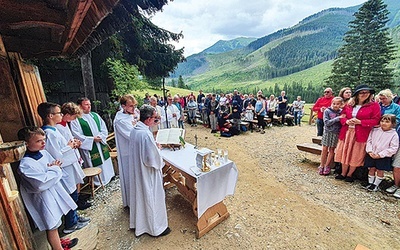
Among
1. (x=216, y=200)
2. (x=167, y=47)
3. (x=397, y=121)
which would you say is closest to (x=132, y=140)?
(x=216, y=200)

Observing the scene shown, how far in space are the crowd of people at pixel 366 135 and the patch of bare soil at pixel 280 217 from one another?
1.53 feet

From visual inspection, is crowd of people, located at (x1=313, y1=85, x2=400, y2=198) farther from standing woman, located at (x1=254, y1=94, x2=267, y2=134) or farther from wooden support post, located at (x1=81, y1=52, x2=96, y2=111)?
wooden support post, located at (x1=81, y1=52, x2=96, y2=111)

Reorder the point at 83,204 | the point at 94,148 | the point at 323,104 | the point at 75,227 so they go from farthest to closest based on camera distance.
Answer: the point at 323,104 < the point at 94,148 < the point at 83,204 < the point at 75,227

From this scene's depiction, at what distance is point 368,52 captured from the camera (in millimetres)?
22844

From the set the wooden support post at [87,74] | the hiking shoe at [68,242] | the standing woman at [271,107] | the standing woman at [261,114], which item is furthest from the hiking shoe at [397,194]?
the wooden support post at [87,74]

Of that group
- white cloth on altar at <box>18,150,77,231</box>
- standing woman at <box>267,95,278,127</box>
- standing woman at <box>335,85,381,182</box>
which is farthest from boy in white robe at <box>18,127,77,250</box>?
standing woman at <box>267,95,278,127</box>

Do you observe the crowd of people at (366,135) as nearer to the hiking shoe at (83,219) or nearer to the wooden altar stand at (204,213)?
the wooden altar stand at (204,213)

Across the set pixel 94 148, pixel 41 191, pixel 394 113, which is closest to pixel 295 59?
pixel 394 113

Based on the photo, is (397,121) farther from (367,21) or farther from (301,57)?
(301,57)

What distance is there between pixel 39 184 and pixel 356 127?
561 cm

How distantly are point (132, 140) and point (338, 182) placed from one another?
470 centimetres

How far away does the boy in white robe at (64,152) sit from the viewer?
2.76 metres

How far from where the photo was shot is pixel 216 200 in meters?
2.94

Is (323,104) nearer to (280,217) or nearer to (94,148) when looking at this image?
(280,217)
